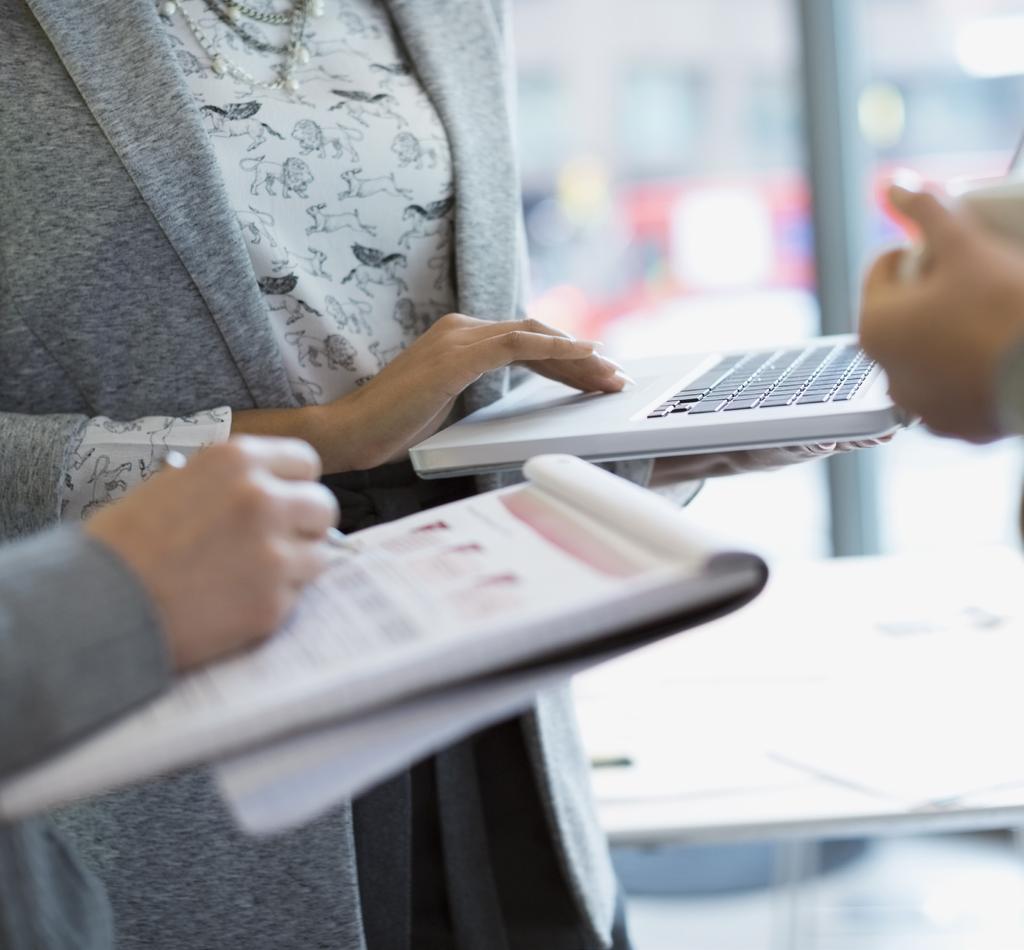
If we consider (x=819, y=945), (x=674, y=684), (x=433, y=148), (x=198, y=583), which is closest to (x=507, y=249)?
(x=433, y=148)

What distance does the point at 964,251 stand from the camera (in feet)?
2.01

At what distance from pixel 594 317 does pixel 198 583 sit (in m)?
2.96

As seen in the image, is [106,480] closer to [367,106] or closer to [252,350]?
[252,350]

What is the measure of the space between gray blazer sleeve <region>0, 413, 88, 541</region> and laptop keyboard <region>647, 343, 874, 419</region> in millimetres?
425

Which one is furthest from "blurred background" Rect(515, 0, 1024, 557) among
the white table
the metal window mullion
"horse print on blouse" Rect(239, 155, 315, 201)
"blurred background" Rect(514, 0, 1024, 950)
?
"horse print on blouse" Rect(239, 155, 315, 201)

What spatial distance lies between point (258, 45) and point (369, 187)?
0.15 meters

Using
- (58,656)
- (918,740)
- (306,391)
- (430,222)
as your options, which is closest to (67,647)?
(58,656)

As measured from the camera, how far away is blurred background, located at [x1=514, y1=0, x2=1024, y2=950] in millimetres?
2740

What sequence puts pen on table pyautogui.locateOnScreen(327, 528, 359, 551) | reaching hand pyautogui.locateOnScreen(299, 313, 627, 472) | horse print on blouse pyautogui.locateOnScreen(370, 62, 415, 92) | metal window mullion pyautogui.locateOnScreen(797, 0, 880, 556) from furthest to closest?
metal window mullion pyautogui.locateOnScreen(797, 0, 880, 556), horse print on blouse pyautogui.locateOnScreen(370, 62, 415, 92), reaching hand pyautogui.locateOnScreen(299, 313, 627, 472), pen on table pyautogui.locateOnScreen(327, 528, 359, 551)

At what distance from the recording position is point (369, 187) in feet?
3.50

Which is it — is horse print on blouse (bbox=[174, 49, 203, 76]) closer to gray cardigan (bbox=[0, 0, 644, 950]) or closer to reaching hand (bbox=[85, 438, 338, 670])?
gray cardigan (bbox=[0, 0, 644, 950])

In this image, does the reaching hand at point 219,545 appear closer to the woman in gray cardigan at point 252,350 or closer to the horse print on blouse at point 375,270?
the woman in gray cardigan at point 252,350

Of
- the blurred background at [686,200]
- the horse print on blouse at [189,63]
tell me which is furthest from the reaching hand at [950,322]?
the blurred background at [686,200]

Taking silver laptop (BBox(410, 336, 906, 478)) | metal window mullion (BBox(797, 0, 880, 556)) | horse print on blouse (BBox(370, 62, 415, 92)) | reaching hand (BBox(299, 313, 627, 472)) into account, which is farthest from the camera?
metal window mullion (BBox(797, 0, 880, 556))
